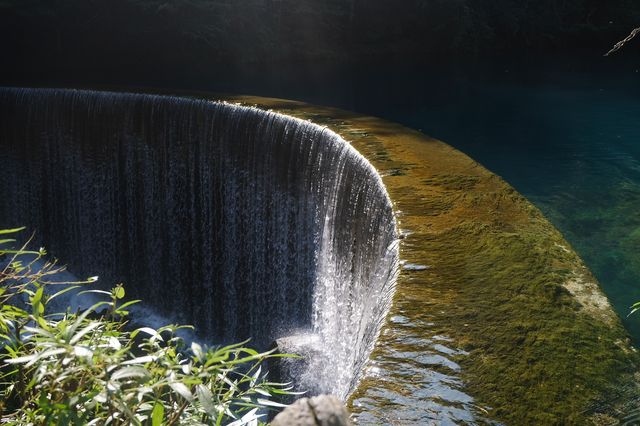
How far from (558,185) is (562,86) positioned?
773 centimetres

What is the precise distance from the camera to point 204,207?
8266 millimetres

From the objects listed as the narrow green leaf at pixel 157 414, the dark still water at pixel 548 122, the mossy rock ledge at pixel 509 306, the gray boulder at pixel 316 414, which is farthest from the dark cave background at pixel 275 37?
the gray boulder at pixel 316 414

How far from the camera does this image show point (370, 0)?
19.8m

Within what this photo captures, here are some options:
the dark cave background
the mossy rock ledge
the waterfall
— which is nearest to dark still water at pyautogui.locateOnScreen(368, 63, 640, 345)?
the mossy rock ledge

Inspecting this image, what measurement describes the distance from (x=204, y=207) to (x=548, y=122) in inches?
283

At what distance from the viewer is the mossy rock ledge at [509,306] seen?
2475 millimetres

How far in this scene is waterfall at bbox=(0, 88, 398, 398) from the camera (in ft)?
19.5

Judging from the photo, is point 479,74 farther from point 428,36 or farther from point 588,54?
point 588,54

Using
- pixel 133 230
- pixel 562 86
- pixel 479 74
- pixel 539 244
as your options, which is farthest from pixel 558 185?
pixel 479 74

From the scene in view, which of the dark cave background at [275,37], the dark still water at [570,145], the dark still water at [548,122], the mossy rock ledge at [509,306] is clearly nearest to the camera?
the mossy rock ledge at [509,306]

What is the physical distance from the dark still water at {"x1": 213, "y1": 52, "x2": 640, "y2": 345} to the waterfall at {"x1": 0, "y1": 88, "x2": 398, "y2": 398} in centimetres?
246

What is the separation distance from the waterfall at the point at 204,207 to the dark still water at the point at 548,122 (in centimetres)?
246

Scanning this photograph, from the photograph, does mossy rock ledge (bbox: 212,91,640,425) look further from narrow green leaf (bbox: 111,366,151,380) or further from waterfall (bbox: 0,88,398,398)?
narrow green leaf (bbox: 111,366,151,380)

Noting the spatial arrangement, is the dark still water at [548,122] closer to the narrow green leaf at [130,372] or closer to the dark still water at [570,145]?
the dark still water at [570,145]
